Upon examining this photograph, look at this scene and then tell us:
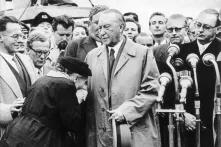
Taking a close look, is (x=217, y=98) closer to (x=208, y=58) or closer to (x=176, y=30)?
(x=208, y=58)

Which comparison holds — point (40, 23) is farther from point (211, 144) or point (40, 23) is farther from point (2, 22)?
point (211, 144)

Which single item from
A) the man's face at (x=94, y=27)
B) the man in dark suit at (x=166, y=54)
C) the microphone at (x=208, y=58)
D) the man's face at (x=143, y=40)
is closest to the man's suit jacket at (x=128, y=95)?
the man in dark suit at (x=166, y=54)

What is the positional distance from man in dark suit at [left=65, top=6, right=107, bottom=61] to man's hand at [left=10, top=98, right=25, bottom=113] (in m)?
1.11

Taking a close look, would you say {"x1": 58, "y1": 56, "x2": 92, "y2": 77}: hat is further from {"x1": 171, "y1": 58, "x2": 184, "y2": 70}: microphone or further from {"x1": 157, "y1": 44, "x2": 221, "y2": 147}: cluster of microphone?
{"x1": 171, "y1": 58, "x2": 184, "y2": 70}: microphone

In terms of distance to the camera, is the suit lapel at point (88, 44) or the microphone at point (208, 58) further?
the suit lapel at point (88, 44)

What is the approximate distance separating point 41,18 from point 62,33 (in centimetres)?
248

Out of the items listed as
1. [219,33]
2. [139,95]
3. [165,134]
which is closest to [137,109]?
[139,95]

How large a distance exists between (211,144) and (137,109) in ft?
3.25

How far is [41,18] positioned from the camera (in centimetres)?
895

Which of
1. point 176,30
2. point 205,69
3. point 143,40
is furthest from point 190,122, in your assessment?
point 143,40

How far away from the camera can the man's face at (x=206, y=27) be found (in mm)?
5039

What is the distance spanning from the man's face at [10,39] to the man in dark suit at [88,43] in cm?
75

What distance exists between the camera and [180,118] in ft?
14.9

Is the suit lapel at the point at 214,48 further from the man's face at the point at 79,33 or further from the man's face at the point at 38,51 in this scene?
the man's face at the point at 79,33
